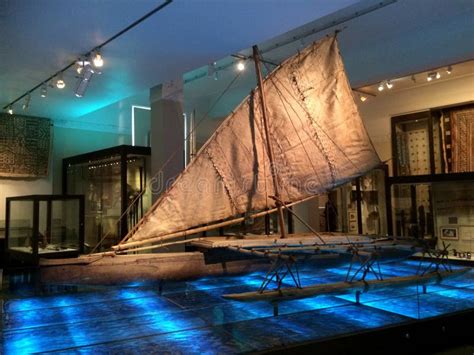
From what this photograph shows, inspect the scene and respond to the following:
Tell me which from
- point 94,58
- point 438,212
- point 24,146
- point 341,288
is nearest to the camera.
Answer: point 341,288

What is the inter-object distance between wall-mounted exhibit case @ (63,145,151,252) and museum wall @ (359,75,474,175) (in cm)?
447

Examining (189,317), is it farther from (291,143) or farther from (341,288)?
(291,143)

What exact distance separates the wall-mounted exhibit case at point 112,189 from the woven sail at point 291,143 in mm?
2528

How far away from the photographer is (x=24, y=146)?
9125 mm

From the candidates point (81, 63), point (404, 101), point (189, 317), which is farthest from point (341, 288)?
point (404, 101)

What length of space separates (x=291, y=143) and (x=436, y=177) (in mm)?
3309

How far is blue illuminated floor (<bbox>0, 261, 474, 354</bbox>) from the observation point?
3.10 meters

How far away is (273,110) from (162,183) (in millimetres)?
2212

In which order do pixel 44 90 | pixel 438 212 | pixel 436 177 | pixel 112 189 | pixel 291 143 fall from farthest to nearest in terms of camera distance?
1. pixel 112 189
2. pixel 438 212
3. pixel 436 177
4. pixel 44 90
5. pixel 291 143

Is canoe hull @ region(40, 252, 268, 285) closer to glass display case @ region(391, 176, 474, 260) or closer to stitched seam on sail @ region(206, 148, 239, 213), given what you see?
stitched seam on sail @ region(206, 148, 239, 213)

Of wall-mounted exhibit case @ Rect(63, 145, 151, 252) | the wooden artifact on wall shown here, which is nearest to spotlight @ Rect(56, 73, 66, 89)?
wall-mounted exhibit case @ Rect(63, 145, 151, 252)

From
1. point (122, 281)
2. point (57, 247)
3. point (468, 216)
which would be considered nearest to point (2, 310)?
point (122, 281)

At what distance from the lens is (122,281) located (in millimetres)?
4250

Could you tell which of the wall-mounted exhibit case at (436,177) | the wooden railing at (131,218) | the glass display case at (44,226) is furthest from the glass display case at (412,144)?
the glass display case at (44,226)
